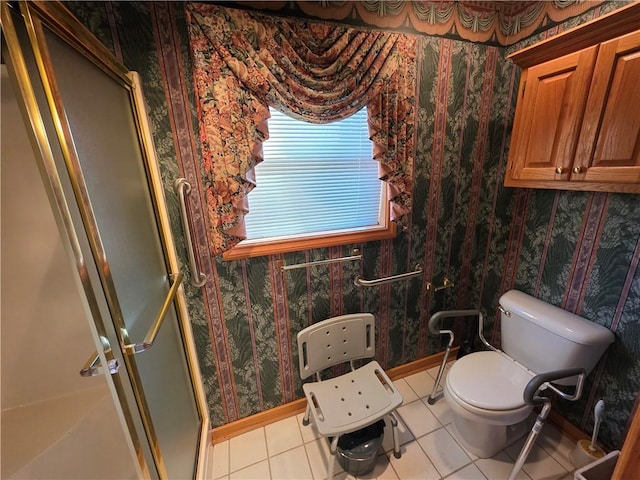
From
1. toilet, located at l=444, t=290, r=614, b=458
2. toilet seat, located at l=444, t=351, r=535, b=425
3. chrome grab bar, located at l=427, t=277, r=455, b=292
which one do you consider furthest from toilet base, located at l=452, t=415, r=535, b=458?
chrome grab bar, located at l=427, t=277, r=455, b=292

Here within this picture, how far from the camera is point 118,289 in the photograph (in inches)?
27.2

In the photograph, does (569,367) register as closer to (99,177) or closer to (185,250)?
(185,250)

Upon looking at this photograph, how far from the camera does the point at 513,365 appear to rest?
1.48m

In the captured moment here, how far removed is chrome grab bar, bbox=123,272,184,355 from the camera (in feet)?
2.23

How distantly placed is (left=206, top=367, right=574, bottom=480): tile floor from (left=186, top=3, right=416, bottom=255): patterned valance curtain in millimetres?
1170

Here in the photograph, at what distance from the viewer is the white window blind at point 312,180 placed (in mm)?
1338

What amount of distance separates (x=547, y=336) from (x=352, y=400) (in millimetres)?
1044

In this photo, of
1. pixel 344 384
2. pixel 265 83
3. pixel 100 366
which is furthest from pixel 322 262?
pixel 100 366

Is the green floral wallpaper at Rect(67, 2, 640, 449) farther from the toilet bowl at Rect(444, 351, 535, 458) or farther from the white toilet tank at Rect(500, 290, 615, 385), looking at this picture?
the toilet bowl at Rect(444, 351, 535, 458)

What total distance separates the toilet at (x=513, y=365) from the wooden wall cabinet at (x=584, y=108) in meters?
0.67

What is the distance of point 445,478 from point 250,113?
1984mm

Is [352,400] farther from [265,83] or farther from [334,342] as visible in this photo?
[265,83]

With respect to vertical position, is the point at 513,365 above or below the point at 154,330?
below

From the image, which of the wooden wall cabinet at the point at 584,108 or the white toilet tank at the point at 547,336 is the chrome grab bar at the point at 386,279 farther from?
the wooden wall cabinet at the point at 584,108
